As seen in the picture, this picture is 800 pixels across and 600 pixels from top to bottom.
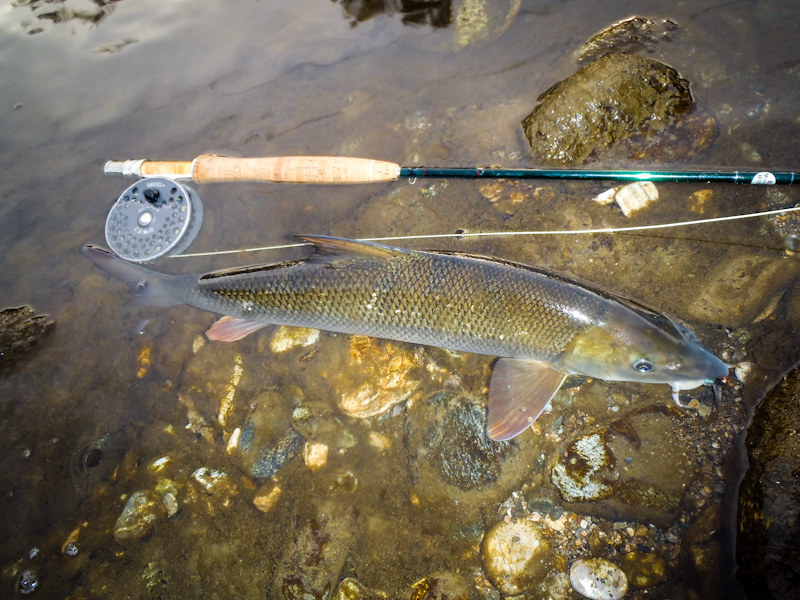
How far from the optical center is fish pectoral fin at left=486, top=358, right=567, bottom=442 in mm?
3627

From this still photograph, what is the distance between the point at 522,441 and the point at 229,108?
530 centimetres

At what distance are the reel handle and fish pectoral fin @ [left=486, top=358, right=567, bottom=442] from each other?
2211mm

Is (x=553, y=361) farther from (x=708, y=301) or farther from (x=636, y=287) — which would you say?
(x=708, y=301)

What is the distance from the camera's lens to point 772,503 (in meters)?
2.88

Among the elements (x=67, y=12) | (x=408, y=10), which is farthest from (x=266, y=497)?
(x=67, y=12)

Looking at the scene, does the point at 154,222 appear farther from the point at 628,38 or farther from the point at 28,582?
the point at 628,38

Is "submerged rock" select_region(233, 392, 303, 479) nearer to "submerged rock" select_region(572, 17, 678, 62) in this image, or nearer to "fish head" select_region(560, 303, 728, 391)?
"fish head" select_region(560, 303, 728, 391)

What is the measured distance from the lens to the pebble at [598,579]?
Result: 3193mm

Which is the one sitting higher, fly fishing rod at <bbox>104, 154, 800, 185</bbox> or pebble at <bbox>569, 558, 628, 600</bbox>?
fly fishing rod at <bbox>104, 154, 800, 185</bbox>

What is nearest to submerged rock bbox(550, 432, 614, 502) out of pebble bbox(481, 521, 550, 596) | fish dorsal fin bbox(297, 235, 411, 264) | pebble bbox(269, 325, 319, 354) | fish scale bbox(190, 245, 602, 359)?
pebble bbox(481, 521, 550, 596)

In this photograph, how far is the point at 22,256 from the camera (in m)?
4.97

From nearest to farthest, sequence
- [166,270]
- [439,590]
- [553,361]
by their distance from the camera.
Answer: [439,590], [553,361], [166,270]

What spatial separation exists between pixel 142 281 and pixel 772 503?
18.8 feet

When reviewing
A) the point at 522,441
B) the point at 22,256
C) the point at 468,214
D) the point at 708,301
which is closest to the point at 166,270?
the point at 22,256
